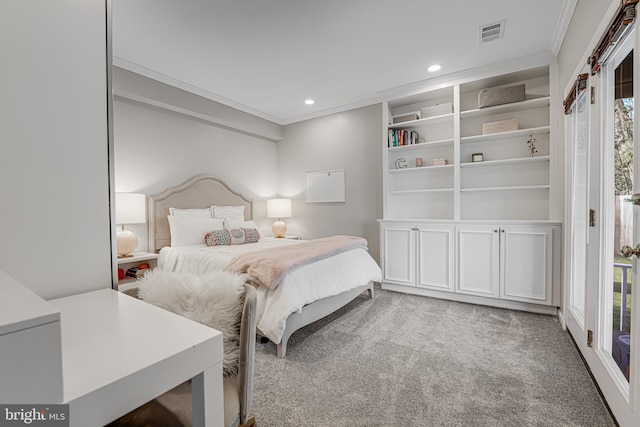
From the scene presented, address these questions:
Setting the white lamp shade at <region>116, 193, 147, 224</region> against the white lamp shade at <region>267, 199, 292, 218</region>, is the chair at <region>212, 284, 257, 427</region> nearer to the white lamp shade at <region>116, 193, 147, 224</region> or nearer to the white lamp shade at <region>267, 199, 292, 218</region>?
the white lamp shade at <region>116, 193, 147, 224</region>

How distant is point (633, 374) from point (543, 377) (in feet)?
2.25

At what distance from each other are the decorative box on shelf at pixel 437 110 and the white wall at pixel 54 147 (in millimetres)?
3414

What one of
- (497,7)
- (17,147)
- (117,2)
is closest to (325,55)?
(497,7)

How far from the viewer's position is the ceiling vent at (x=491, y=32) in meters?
2.45

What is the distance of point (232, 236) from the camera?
11.5ft

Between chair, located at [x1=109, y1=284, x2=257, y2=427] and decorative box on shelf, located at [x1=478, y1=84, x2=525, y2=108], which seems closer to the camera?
chair, located at [x1=109, y1=284, x2=257, y2=427]

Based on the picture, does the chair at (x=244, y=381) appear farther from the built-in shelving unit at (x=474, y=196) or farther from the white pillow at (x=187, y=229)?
the built-in shelving unit at (x=474, y=196)

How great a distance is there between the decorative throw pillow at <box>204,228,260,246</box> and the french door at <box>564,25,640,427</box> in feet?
10.5

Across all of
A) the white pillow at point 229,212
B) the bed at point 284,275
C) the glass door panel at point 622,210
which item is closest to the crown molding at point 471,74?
the glass door panel at point 622,210

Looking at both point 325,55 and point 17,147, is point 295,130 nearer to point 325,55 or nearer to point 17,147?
point 325,55

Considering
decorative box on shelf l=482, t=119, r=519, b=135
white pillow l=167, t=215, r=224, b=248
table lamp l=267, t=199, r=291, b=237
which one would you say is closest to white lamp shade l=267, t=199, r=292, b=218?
table lamp l=267, t=199, r=291, b=237

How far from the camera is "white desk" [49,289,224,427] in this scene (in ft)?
1.71

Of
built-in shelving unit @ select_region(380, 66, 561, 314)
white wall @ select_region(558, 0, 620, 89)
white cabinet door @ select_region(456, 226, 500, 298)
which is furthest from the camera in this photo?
white cabinet door @ select_region(456, 226, 500, 298)

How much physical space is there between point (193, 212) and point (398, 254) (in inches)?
103
